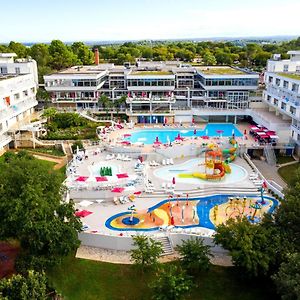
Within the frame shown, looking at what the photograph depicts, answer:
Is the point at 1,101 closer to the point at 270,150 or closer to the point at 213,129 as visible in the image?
the point at 213,129

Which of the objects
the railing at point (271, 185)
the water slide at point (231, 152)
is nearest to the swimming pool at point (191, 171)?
the water slide at point (231, 152)

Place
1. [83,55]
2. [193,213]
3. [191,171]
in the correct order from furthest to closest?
[83,55] → [191,171] → [193,213]

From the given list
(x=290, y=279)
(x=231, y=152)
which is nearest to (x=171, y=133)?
(x=231, y=152)

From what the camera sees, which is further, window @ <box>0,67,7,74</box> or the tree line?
the tree line

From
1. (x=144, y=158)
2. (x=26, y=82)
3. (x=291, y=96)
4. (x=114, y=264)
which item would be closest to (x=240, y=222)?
(x=114, y=264)

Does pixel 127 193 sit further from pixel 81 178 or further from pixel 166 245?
pixel 166 245

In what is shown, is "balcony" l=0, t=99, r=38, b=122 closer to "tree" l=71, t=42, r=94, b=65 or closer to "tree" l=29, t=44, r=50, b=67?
"tree" l=29, t=44, r=50, b=67

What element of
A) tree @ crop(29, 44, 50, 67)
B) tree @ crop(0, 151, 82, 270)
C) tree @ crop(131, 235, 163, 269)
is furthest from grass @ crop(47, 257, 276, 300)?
tree @ crop(29, 44, 50, 67)
